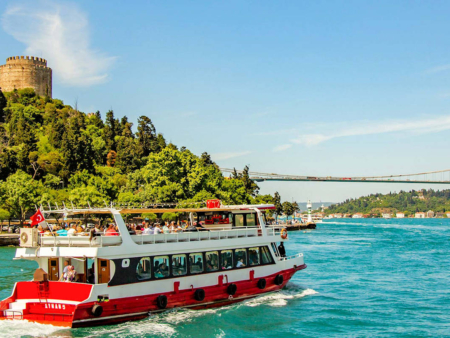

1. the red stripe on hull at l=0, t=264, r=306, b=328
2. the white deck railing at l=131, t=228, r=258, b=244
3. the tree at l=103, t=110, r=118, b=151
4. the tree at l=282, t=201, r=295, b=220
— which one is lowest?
the red stripe on hull at l=0, t=264, r=306, b=328

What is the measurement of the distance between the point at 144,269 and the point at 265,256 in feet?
20.9

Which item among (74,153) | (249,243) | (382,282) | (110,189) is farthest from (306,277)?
Result: (74,153)

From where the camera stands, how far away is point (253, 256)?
69.5 ft

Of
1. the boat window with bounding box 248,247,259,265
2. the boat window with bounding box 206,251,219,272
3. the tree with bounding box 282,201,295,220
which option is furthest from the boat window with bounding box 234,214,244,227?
the tree with bounding box 282,201,295,220

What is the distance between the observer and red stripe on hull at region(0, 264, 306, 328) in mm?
15562

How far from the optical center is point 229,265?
20031 millimetres

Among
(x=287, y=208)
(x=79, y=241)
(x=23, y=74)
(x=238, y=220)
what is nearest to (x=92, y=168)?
(x=23, y=74)

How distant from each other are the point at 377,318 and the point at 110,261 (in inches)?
422

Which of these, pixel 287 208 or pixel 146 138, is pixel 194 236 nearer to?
pixel 146 138

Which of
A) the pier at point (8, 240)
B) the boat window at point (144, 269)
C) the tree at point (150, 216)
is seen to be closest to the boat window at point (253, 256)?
the boat window at point (144, 269)

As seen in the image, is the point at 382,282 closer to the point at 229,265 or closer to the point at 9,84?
the point at 229,265

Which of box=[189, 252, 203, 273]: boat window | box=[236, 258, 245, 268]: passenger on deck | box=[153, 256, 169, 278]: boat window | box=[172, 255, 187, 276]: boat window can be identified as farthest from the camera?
box=[236, 258, 245, 268]: passenger on deck

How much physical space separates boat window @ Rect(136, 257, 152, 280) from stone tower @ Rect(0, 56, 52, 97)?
10251cm

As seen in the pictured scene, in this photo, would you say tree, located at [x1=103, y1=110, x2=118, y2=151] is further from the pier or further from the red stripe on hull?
the red stripe on hull
